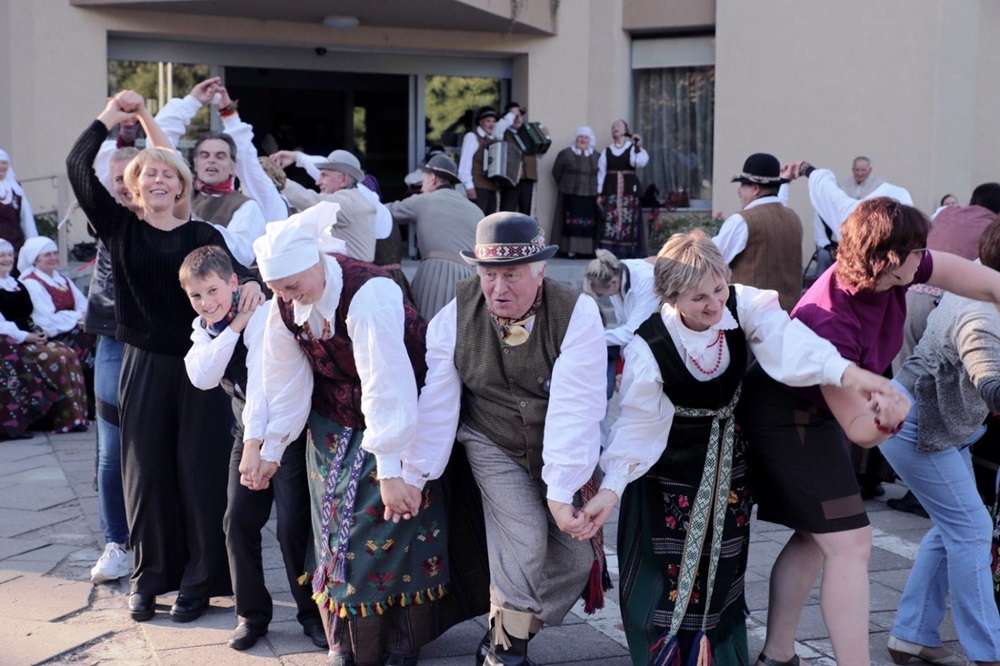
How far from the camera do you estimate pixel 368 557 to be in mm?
4016

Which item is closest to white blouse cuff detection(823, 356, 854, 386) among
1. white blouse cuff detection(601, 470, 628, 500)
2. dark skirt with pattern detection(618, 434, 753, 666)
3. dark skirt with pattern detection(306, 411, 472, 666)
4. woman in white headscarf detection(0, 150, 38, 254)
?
dark skirt with pattern detection(618, 434, 753, 666)

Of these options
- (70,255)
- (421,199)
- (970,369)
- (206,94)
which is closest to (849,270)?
(970,369)

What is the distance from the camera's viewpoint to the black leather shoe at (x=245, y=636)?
442cm

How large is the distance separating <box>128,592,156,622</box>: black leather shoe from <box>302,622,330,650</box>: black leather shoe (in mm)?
690

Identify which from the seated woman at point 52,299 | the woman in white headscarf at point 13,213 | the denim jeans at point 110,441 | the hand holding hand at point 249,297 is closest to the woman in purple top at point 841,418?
the hand holding hand at point 249,297

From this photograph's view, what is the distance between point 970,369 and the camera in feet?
13.0

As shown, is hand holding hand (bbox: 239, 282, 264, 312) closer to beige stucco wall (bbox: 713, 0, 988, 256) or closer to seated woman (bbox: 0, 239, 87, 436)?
seated woman (bbox: 0, 239, 87, 436)

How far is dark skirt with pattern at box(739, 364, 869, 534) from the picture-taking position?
12.4 ft

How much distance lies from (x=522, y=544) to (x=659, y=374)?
721 millimetres

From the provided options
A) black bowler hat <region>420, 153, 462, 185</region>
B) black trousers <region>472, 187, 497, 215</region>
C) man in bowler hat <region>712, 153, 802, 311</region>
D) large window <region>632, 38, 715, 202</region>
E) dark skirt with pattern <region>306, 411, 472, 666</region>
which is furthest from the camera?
large window <region>632, 38, 715, 202</region>

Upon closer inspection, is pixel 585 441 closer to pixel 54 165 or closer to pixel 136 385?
pixel 136 385

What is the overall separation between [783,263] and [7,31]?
953 cm

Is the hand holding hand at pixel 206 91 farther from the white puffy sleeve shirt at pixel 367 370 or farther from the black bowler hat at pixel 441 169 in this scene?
the black bowler hat at pixel 441 169

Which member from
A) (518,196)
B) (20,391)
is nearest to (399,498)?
(20,391)
